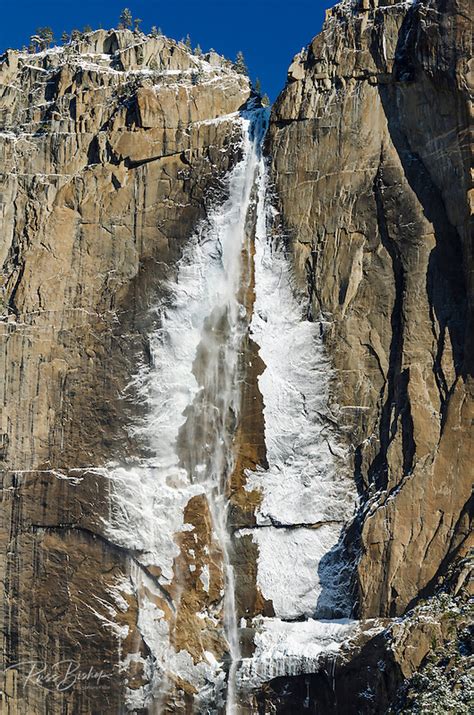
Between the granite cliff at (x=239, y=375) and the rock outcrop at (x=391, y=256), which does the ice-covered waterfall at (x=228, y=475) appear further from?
the rock outcrop at (x=391, y=256)

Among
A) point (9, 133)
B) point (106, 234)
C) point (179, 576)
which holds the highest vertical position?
point (9, 133)

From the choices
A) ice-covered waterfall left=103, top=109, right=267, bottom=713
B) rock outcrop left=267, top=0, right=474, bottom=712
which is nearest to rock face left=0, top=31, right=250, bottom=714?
Result: ice-covered waterfall left=103, top=109, right=267, bottom=713

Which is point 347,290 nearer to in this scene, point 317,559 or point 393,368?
point 393,368

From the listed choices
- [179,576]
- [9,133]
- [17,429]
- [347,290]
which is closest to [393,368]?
[347,290]

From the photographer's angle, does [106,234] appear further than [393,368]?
Yes

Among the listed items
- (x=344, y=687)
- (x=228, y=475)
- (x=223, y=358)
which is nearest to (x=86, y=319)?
(x=223, y=358)

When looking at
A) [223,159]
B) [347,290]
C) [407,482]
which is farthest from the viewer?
→ [223,159]

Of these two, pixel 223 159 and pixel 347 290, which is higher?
pixel 223 159
